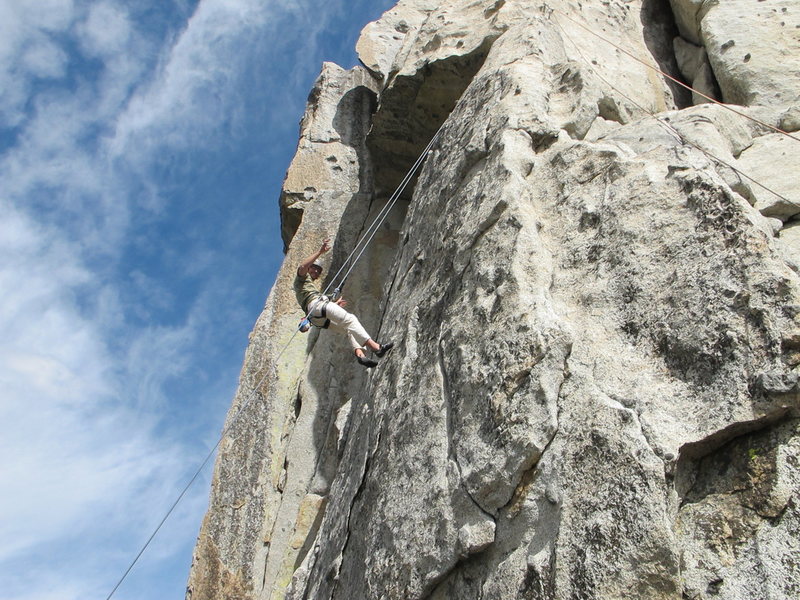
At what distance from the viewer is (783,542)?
3.32 meters

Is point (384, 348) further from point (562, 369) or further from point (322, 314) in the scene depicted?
point (562, 369)

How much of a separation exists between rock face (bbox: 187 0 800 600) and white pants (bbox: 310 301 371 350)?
56 cm

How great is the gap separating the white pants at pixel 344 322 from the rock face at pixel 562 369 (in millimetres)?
563

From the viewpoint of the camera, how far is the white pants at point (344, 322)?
25.2ft

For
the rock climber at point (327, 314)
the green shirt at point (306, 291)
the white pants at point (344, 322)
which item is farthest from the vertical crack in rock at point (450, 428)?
the green shirt at point (306, 291)

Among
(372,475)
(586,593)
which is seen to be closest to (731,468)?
(586,593)

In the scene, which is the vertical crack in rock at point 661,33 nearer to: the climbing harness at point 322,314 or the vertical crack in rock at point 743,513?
the climbing harness at point 322,314

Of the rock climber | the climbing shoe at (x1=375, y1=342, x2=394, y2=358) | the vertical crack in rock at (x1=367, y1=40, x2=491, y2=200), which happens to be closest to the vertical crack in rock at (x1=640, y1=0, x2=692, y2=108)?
the vertical crack in rock at (x1=367, y1=40, x2=491, y2=200)

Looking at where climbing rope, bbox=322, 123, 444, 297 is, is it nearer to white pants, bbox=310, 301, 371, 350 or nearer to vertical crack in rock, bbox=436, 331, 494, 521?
white pants, bbox=310, 301, 371, 350

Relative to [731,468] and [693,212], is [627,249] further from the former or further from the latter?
[731,468]

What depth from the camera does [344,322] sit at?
7922 millimetres

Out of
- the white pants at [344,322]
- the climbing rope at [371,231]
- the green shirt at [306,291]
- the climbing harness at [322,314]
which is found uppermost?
the climbing rope at [371,231]

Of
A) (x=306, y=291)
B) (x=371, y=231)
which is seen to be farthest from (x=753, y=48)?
(x=306, y=291)

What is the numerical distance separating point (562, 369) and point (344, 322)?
12.3 ft
